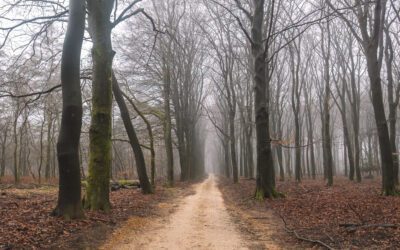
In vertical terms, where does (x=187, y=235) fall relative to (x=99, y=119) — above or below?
below

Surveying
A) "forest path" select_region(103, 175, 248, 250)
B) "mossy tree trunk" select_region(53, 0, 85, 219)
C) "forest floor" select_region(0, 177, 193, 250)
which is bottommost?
"forest path" select_region(103, 175, 248, 250)

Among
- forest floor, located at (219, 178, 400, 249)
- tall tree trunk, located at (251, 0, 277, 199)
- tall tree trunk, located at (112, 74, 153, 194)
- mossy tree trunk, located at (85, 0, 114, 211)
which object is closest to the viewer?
forest floor, located at (219, 178, 400, 249)

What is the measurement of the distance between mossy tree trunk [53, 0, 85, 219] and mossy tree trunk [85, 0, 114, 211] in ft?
5.40

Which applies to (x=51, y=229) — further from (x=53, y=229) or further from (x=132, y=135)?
(x=132, y=135)

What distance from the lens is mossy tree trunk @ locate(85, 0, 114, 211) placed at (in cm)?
1107

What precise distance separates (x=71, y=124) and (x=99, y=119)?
6.39ft

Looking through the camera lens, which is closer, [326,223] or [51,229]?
[51,229]

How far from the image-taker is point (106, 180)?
11352 mm

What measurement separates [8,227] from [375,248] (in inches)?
263

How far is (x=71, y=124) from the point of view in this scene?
9156 mm

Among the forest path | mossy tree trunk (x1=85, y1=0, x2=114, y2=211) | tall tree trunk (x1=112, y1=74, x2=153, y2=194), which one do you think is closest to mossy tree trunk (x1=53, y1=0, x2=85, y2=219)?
the forest path

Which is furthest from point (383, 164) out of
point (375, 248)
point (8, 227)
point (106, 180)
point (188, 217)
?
point (8, 227)

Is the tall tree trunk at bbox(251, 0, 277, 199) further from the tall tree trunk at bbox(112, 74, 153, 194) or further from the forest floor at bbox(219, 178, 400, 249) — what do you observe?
the tall tree trunk at bbox(112, 74, 153, 194)

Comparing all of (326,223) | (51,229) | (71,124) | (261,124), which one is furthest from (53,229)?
(261,124)
